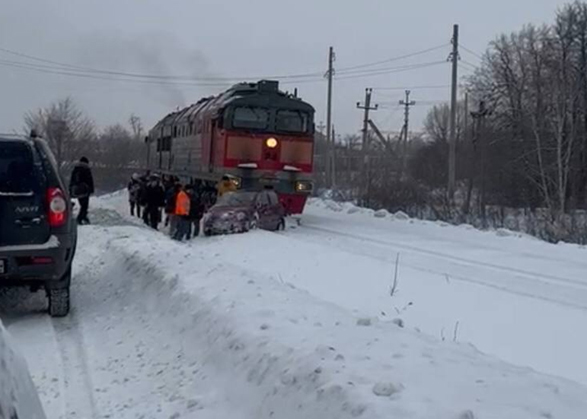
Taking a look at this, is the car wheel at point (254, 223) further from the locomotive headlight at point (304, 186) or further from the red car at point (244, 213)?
the locomotive headlight at point (304, 186)

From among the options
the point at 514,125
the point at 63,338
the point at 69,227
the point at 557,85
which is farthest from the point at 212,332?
the point at 514,125

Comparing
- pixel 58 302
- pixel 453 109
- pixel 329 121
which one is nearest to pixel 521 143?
pixel 329 121

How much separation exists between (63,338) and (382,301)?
5.25 metres

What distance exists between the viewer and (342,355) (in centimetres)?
534

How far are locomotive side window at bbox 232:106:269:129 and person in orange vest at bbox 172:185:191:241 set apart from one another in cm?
505

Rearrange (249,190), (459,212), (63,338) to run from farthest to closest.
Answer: (459,212)
(249,190)
(63,338)

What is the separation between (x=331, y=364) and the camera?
16.7 feet

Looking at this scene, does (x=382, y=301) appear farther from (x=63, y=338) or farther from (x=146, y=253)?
(x=63, y=338)

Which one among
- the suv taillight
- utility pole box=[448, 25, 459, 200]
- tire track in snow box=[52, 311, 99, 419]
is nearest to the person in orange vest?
tire track in snow box=[52, 311, 99, 419]

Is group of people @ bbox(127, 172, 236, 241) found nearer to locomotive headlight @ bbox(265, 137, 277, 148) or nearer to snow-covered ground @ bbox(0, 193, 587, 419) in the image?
locomotive headlight @ bbox(265, 137, 277, 148)

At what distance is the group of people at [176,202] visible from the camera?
2050 cm

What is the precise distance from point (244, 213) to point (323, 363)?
Result: 54.9 ft

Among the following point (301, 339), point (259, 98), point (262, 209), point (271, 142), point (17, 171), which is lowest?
point (301, 339)

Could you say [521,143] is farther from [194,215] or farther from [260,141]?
[194,215]
